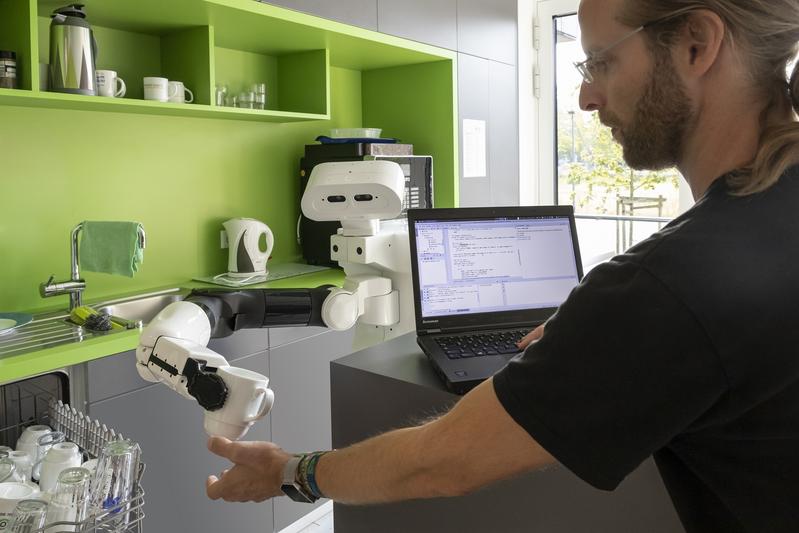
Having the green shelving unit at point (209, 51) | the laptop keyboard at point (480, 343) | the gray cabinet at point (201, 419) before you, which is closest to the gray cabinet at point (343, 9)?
the green shelving unit at point (209, 51)

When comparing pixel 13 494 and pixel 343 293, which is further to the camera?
pixel 343 293

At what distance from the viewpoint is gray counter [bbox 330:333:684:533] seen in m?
0.97

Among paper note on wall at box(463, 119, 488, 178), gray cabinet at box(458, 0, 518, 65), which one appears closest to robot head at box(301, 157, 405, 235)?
paper note on wall at box(463, 119, 488, 178)

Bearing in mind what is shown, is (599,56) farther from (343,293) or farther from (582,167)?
(582,167)

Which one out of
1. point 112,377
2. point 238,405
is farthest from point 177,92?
point 238,405

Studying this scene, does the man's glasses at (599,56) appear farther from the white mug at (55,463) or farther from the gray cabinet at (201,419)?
the gray cabinet at (201,419)

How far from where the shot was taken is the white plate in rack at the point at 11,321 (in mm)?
2049

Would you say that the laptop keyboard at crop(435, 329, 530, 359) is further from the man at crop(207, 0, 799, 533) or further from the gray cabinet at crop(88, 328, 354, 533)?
the gray cabinet at crop(88, 328, 354, 533)

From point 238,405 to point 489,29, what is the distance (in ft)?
10.0

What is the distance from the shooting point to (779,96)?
2.70 feet

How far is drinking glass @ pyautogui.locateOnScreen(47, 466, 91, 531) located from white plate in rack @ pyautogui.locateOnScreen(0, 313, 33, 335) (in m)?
1.20

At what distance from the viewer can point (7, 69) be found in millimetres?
2023

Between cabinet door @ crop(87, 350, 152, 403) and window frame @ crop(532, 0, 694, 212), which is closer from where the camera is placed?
cabinet door @ crop(87, 350, 152, 403)

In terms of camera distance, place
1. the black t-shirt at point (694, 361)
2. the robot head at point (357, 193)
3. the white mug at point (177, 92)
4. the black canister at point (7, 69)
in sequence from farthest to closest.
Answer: the white mug at point (177, 92) < the black canister at point (7, 69) < the robot head at point (357, 193) < the black t-shirt at point (694, 361)
